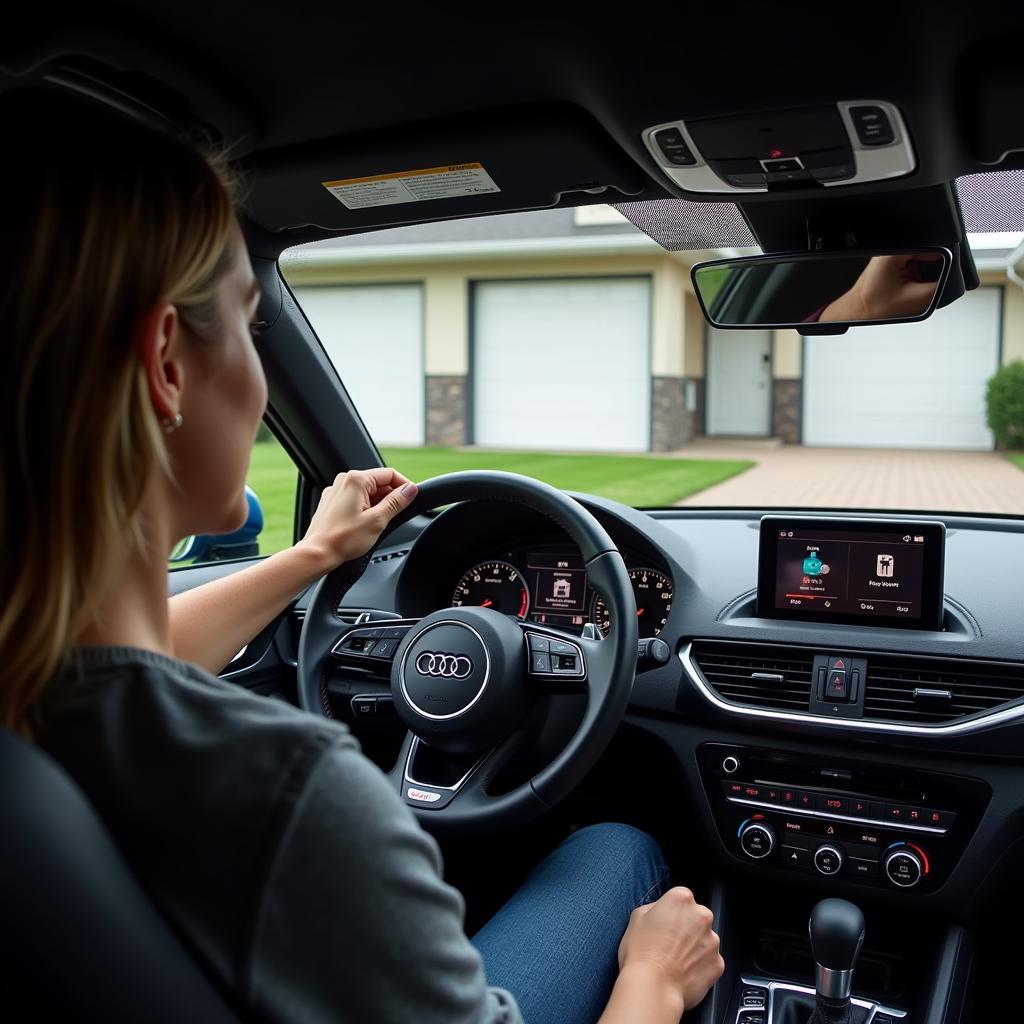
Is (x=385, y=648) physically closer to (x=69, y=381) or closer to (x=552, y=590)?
(x=552, y=590)

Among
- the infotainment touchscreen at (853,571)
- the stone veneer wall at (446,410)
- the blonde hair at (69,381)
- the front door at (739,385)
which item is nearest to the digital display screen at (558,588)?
the infotainment touchscreen at (853,571)

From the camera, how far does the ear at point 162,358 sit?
0.90 metres

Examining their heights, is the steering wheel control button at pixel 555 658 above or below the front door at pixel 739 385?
below

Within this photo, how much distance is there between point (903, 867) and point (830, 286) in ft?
4.24

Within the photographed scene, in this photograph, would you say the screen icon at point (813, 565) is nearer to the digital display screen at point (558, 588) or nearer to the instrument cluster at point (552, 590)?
the instrument cluster at point (552, 590)

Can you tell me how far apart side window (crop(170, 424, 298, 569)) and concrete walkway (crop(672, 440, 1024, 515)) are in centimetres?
119

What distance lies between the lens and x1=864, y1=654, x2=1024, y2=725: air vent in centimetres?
221

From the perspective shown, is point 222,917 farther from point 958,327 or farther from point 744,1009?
point 958,327

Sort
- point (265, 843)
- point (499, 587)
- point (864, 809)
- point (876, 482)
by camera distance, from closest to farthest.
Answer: point (265, 843)
point (864, 809)
point (499, 587)
point (876, 482)

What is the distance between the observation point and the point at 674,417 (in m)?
6.52

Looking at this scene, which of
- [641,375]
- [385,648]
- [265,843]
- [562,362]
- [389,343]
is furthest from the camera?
[389,343]

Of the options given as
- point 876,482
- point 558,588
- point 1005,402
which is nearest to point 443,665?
point 558,588

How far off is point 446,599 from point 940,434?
2.87 metres

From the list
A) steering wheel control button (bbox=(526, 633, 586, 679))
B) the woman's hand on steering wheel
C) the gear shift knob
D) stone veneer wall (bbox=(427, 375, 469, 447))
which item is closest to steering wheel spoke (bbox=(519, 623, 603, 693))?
steering wheel control button (bbox=(526, 633, 586, 679))
